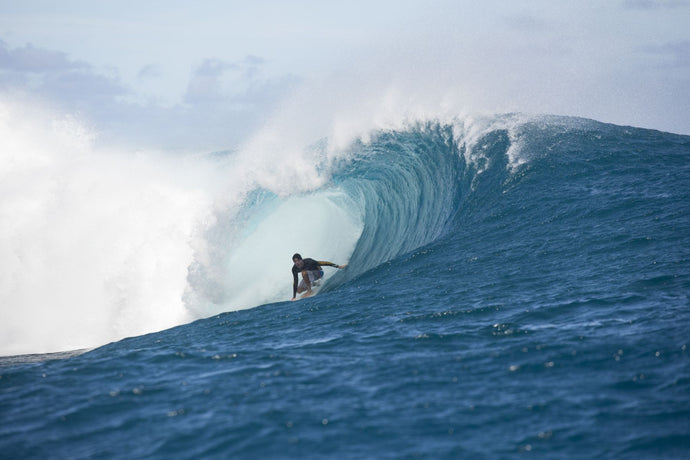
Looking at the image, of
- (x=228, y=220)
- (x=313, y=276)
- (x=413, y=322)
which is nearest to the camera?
(x=413, y=322)

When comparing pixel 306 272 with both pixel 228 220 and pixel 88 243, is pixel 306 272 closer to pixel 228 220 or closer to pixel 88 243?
pixel 228 220

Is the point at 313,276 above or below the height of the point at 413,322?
above

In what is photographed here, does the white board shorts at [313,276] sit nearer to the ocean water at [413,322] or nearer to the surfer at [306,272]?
the surfer at [306,272]

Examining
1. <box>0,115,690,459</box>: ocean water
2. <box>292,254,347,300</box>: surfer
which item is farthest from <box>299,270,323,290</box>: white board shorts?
<box>0,115,690,459</box>: ocean water

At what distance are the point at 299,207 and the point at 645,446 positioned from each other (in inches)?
519

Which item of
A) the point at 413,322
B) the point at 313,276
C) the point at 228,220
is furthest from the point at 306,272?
the point at 413,322

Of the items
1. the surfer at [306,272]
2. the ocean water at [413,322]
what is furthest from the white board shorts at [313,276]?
the ocean water at [413,322]

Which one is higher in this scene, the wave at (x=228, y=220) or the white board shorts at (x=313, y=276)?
the wave at (x=228, y=220)

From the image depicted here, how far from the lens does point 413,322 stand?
760 cm

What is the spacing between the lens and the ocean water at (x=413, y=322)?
4742 mm

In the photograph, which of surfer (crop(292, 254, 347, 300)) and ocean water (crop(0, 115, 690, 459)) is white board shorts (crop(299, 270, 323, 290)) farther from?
ocean water (crop(0, 115, 690, 459))

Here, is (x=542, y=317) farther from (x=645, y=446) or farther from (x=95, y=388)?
(x=95, y=388)

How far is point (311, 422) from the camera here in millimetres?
4941

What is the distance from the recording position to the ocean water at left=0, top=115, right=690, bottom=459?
4742 mm
